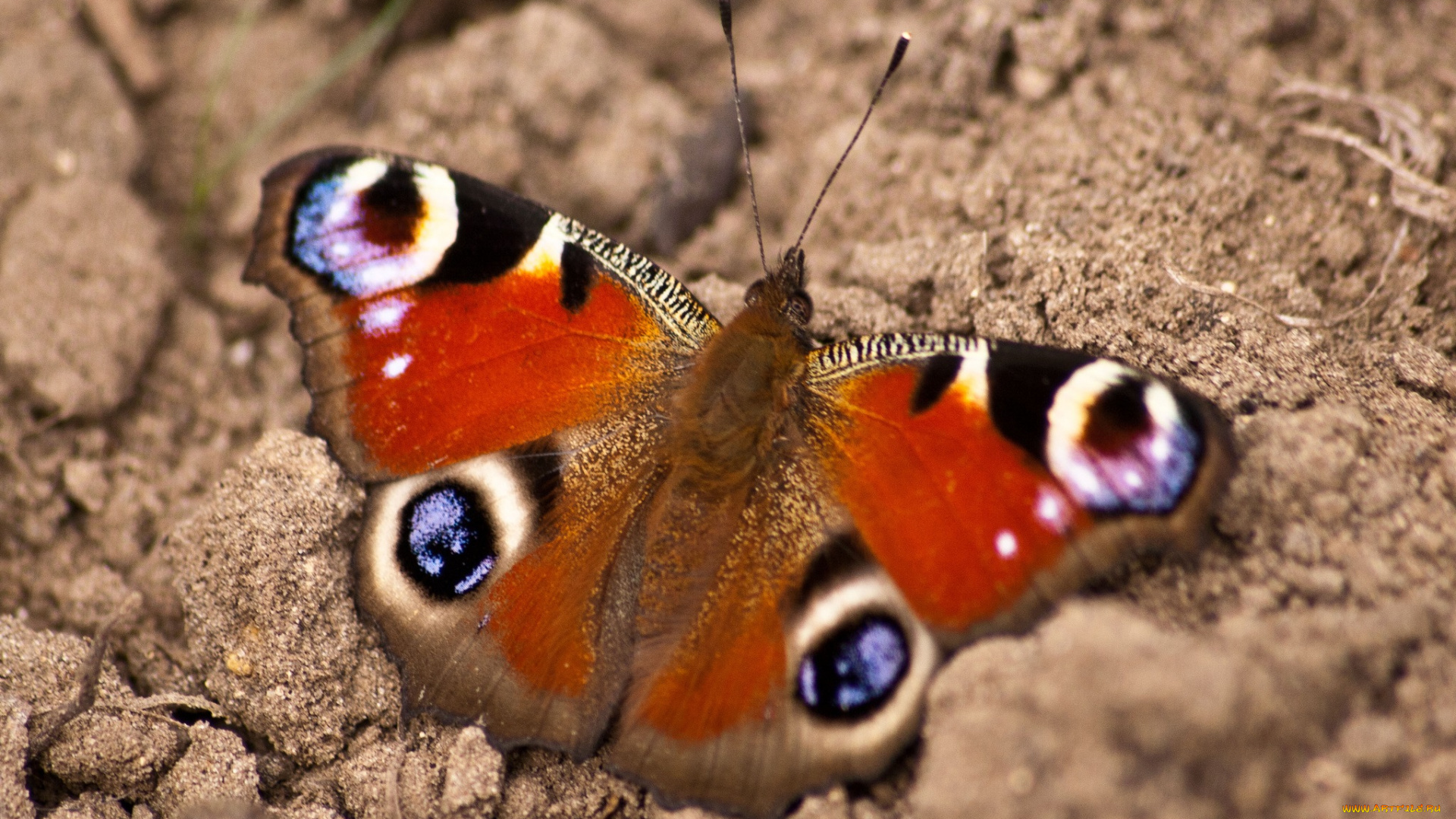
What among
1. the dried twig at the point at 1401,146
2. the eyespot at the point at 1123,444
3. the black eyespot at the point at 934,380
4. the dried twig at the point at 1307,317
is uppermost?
the dried twig at the point at 1401,146

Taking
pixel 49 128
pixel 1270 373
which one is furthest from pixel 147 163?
pixel 1270 373

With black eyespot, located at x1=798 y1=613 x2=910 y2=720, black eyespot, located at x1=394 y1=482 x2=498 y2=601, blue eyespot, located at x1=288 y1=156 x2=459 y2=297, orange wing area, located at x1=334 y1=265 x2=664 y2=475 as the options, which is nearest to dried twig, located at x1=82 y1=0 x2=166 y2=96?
blue eyespot, located at x1=288 y1=156 x2=459 y2=297

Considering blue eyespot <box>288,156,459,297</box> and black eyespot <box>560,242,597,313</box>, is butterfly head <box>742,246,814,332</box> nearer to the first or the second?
black eyespot <box>560,242,597,313</box>

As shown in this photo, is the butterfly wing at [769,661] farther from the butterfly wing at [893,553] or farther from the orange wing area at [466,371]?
the orange wing area at [466,371]

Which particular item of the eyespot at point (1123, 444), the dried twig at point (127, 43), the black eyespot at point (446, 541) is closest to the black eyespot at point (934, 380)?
the eyespot at point (1123, 444)

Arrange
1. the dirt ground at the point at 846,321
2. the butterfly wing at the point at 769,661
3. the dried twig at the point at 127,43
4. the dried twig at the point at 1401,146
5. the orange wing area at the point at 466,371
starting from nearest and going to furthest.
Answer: the dirt ground at the point at 846,321, the butterfly wing at the point at 769,661, the orange wing area at the point at 466,371, the dried twig at the point at 1401,146, the dried twig at the point at 127,43

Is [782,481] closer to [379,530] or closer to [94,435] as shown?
[379,530]

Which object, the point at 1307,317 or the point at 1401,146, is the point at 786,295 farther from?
the point at 1401,146
